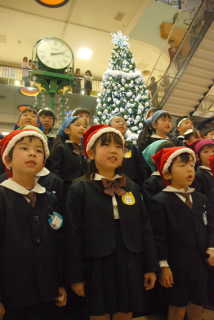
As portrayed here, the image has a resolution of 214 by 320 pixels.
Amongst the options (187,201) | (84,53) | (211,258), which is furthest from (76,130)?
(84,53)

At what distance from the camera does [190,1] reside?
12297 millimetres

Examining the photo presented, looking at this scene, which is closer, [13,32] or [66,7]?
[66,7]

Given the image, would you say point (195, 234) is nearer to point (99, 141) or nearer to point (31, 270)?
point (99, 141)

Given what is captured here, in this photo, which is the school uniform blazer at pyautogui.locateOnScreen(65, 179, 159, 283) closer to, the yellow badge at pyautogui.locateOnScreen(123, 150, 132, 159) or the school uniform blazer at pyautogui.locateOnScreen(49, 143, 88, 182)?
the school uniform blazer at pyautogui.locateOnScreen(49, 143, 88, 182)

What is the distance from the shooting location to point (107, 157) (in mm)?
1827

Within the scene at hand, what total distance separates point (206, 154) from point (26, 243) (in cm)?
233

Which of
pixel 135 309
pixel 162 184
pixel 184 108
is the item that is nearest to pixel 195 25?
pixel 184 108

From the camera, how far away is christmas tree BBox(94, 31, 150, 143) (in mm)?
7145

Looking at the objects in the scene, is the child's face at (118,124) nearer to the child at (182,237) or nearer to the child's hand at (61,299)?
the child at (182,237)

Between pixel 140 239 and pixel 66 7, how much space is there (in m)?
11.0

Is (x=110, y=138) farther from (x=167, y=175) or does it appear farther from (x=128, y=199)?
(x=167, y=175)

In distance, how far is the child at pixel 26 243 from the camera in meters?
1.37

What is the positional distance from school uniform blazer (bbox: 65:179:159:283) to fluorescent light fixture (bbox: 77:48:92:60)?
13.0 meters

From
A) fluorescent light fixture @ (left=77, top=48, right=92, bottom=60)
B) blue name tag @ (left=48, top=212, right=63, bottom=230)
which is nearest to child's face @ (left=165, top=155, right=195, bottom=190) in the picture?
blue name tag @ (left=48, top=212, right=63, bottom=230)
